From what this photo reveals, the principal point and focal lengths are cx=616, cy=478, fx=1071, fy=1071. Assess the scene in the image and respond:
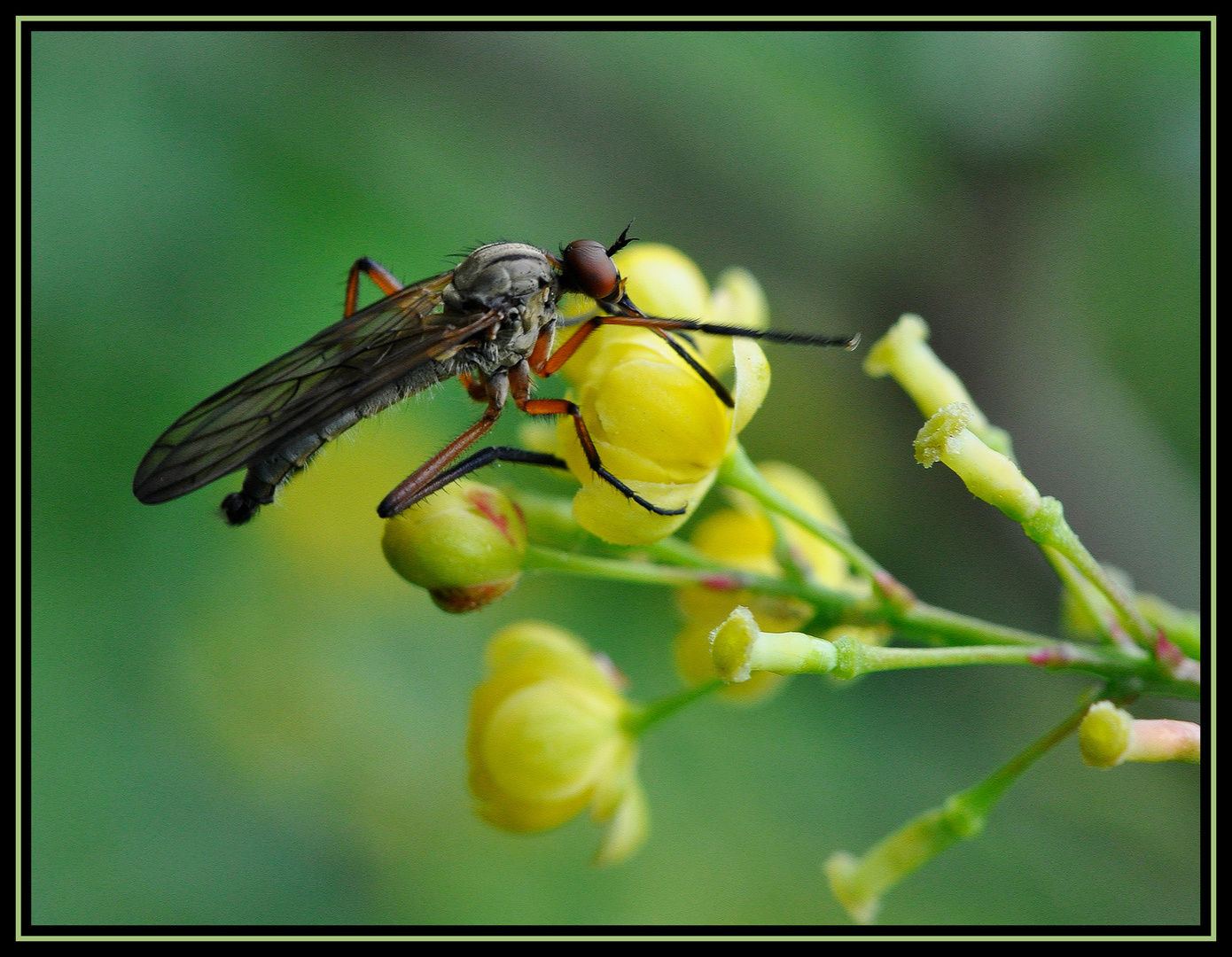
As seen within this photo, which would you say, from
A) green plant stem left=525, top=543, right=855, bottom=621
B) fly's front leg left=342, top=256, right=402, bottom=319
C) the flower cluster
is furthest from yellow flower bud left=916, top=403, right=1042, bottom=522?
fly's front leg left=342, top=256, right=402, bottom=319

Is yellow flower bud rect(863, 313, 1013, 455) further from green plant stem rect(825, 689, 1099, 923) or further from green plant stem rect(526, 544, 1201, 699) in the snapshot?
green plant stem rect(825, 689, 1099, 923)

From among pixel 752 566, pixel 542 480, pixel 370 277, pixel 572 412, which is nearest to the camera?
pixel 572 412

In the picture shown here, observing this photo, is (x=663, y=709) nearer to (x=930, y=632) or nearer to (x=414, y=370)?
(x=930, y=632)

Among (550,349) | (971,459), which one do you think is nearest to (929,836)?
(971,459)

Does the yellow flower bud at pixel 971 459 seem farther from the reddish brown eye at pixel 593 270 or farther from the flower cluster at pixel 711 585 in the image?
the reddish brown eye at pixel 593 270

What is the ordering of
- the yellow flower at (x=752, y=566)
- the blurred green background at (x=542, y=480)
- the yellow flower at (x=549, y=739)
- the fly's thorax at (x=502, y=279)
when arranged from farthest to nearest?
the blurred green background at (x=542, y=480)
the fly's thorax at (x=502, y=279)
the yellow flower at (x=752, y=566)
the yellow flower at (x=549, y=739)

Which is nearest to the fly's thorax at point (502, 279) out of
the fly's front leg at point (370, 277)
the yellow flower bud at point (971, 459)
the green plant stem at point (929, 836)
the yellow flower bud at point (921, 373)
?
the fly's front leg at point (370, 277)

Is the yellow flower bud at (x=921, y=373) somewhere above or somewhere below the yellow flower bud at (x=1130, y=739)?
above

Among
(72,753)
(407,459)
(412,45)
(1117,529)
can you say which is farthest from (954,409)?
(412,45)
